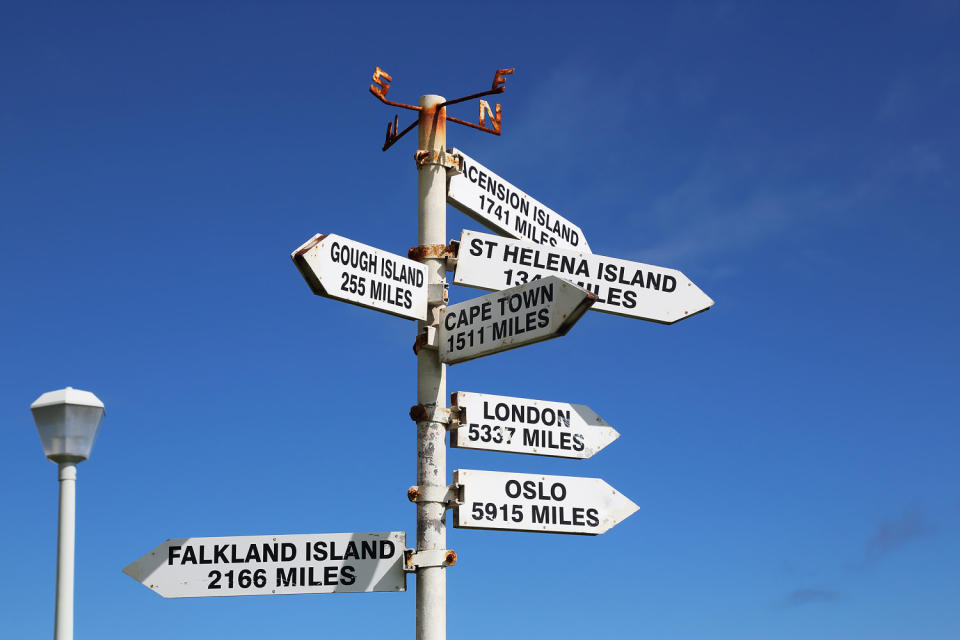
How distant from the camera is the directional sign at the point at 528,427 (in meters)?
6.88

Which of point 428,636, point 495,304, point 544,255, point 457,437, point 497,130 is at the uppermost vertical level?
point 497,130

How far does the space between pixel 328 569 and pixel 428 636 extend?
75 cm

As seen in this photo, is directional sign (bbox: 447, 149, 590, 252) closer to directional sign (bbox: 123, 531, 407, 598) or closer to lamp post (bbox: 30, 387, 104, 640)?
directional sign (bbox: 123, 531, 407, 598)

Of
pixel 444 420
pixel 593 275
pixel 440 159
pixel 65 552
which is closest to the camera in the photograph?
pixel 65 552

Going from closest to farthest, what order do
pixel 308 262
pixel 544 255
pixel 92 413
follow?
pixel 92 413
pixel 308 262
pixel 544 255

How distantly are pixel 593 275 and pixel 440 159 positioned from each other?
132 cm

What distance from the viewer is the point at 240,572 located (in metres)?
6.79

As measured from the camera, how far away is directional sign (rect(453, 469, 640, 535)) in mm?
6719

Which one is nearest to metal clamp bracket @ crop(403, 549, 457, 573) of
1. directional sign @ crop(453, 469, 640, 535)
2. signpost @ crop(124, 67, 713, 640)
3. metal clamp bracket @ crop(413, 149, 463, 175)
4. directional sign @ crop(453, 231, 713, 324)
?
signpost @ crop(124, 67, 713, 640)

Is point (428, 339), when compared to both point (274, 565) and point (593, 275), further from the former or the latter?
point (274, 565)

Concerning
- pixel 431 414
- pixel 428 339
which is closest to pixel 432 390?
pixel 431 414

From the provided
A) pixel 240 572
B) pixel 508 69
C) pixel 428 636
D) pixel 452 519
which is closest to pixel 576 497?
pixel 452 519

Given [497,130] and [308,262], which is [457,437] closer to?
[308,262]

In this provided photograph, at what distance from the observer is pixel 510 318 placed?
6363 millimetres
